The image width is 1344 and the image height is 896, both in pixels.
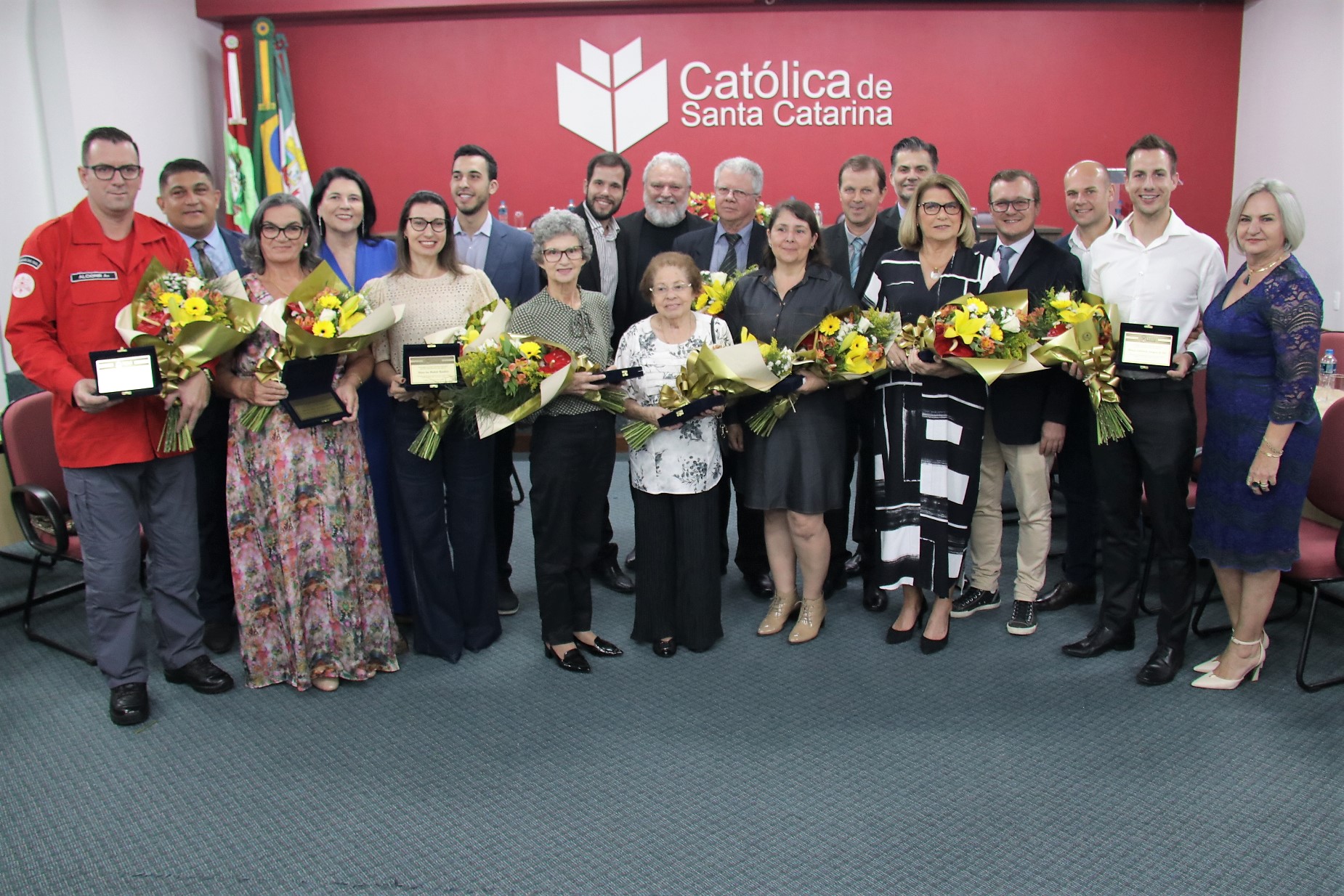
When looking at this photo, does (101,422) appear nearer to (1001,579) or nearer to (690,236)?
(690,236)

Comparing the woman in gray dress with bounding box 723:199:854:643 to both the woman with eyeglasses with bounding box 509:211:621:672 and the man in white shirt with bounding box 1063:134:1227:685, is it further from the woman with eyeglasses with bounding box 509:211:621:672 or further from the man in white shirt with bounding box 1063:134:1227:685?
the man in white shirt with bounding box 1063:134:1227:685

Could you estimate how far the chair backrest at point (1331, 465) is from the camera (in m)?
3.21

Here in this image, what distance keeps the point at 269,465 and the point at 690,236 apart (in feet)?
6.77

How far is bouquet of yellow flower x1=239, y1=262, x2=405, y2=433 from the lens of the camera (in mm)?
2906

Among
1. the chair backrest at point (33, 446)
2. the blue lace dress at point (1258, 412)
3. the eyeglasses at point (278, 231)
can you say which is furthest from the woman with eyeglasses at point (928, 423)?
the chair backrest at point (33, 446)

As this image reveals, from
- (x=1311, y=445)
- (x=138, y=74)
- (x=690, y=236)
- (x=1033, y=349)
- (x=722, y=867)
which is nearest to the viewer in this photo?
(x=722, y=867)

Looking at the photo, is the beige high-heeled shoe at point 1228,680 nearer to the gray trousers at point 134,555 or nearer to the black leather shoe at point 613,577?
the black leather shoe at point 613,577

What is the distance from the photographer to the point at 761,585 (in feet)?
13.5

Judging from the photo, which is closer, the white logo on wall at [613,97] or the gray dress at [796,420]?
the gray dress at [796,420]

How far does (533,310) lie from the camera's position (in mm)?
3170

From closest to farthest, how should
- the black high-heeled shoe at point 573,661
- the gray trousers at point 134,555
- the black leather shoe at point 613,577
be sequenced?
1. the gray trousers at point 134,555
2. the black high-heeled shoe at point 573,661
3. the black leather shoe at point 613,577

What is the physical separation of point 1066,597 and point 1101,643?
0.49m

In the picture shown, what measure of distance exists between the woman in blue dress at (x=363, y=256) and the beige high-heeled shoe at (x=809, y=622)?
1.58 meters

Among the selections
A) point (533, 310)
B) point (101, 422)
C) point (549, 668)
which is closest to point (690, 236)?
point (533, 310)
